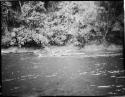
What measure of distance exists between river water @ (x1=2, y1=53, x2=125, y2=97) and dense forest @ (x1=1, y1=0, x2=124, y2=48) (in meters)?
0.25

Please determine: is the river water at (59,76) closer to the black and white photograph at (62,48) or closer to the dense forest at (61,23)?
the black and white photograph at (62,48)

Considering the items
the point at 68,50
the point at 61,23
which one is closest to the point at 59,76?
the point at 68,50

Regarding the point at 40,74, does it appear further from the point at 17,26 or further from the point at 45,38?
the point at 17,26

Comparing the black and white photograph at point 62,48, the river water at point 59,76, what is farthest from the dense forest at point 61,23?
the river water at point 59,76

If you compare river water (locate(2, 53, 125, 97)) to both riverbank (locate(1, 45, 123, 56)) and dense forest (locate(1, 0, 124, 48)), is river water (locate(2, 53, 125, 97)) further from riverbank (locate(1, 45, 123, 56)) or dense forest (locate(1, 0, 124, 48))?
dense forest (locate(1, 0, 124, 48))

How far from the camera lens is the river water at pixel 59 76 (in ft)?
9.46

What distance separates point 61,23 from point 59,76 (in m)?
0.83

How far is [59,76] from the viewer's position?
297cm

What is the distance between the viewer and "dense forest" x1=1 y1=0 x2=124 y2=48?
2982 millimetres

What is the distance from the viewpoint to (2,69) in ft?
9.57

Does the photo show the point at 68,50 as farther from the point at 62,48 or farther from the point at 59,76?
the point at 59,76

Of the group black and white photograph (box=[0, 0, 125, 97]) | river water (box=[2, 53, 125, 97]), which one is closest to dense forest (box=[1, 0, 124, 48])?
black and white photograph (box=[0, 0, 125, 97])

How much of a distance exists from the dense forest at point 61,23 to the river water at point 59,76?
0.25 metres

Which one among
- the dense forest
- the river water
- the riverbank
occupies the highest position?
the dense forest
